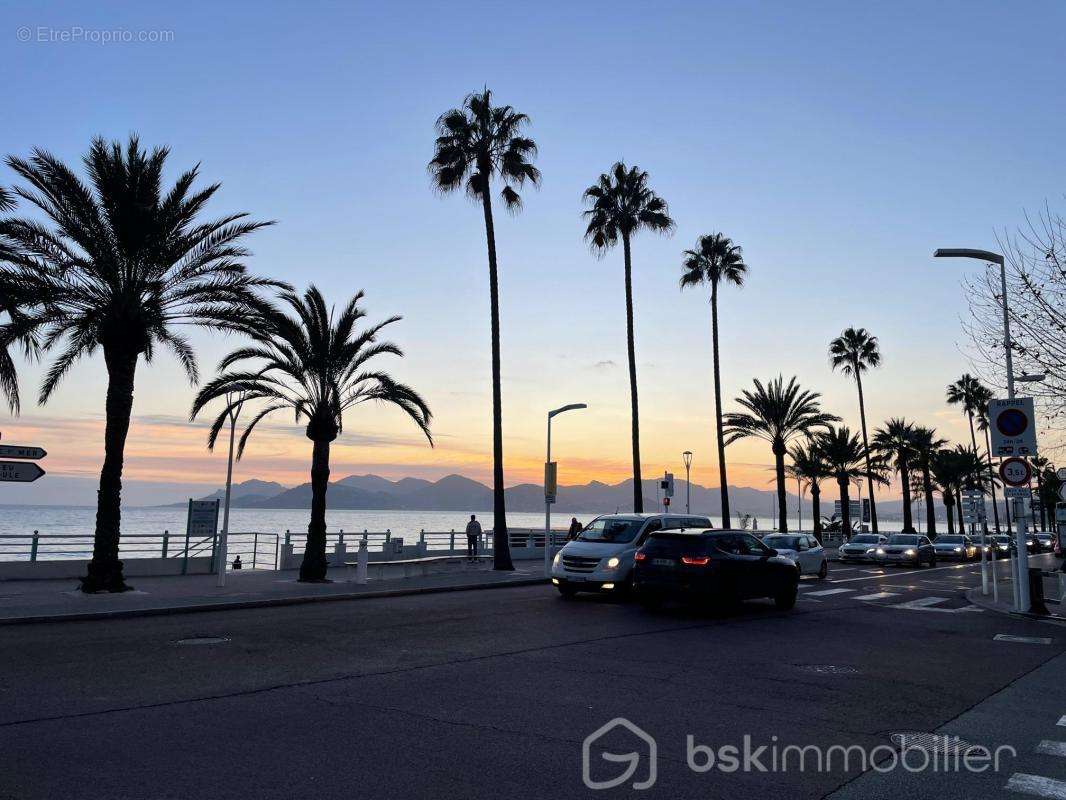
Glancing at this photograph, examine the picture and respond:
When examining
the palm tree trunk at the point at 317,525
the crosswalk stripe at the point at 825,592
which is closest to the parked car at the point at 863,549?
the crosswalk stripe at the point at 825,592

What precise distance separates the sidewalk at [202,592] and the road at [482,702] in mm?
1122

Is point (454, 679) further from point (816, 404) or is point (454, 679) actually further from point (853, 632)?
point (816, 404)

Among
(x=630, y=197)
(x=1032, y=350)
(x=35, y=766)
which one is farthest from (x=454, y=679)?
(x=630, y=197)

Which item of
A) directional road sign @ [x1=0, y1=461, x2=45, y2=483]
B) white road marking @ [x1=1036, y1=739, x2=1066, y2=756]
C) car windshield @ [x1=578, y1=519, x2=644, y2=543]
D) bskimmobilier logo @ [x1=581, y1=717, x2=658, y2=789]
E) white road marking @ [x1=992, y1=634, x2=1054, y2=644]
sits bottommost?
white road marking @ [x1=992, y1=634, x2=1054, y2=644]

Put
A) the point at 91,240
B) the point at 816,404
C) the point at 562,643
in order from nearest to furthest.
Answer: the point at 562,643, the point at 91,240, the point at 816,404

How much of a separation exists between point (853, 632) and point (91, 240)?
1796 cm

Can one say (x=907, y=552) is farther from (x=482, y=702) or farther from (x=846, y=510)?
(x=482, y=702)

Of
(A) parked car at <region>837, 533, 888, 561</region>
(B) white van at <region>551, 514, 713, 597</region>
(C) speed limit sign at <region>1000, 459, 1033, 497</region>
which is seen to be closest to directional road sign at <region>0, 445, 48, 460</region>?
(B) white van at <region>551, 514, 713, 597</region>

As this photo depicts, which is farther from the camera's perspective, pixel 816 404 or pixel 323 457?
pixel 816 404

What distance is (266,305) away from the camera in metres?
21.3

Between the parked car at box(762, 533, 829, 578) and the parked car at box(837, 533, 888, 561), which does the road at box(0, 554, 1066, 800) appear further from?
the parked car at box(837, 533, 888, 561)

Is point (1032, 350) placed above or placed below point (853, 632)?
above

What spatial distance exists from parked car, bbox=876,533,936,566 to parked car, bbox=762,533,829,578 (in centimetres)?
1046

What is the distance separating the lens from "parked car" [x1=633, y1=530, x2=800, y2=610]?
1584 centimetres
